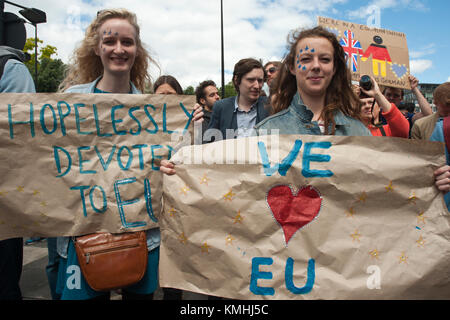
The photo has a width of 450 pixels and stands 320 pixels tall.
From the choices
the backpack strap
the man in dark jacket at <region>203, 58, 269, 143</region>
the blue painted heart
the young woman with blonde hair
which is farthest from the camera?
the backpack strap

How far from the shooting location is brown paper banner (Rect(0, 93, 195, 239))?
1.69 meters

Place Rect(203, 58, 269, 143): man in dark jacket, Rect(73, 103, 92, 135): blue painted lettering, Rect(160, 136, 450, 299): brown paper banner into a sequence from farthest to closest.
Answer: Rect(203, 58, 269, 143): man in dark jacket < Rect(73, 103, 92, 135): blue painted lettering < Rect(160, 136, 450, 299): brown paper banner

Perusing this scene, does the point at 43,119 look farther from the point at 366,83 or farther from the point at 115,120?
the point at 366,83

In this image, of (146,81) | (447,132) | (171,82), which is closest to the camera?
(146,81)

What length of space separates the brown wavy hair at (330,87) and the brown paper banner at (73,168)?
0.82 m

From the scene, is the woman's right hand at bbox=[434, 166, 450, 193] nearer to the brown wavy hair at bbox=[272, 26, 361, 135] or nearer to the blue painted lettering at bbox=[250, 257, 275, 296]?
the brown wavy hair at bbox=[272, 26, 361, 135]

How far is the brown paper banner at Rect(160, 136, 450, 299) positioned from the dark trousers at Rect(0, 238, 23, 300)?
1.51 m

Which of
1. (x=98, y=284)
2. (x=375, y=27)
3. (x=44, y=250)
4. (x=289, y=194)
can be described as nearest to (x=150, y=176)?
(x=98, y=284)

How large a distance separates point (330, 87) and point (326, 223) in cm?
75

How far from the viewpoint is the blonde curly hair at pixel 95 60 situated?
1.84 metres

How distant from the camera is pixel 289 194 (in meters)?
1.51

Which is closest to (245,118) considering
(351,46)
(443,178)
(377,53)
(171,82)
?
(171,82)

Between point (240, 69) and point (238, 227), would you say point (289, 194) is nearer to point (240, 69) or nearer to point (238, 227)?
point (238, 227)

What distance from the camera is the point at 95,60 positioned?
1.99 meters
